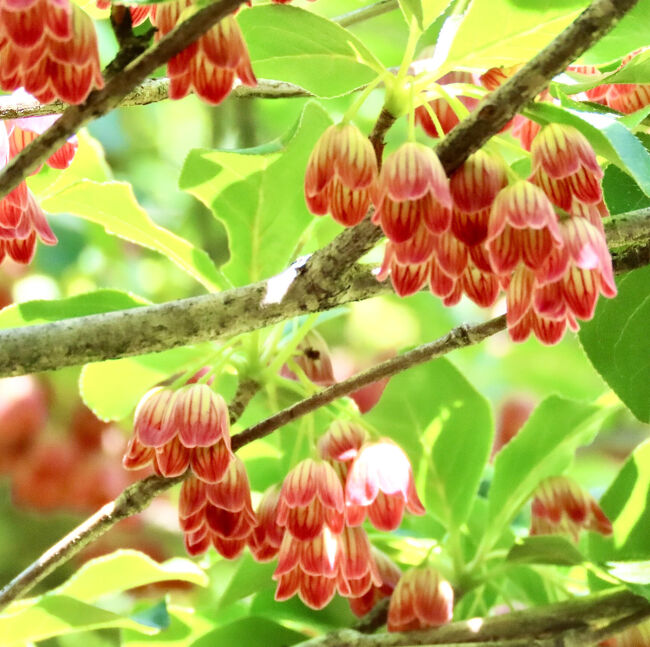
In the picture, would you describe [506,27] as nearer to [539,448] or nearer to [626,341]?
[626,341]

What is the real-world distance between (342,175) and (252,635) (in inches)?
27.6

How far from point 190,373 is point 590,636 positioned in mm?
535

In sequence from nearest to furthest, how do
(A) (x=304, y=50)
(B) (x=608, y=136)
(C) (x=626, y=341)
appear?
(B) (x=608, y=136) → (A) (x=304, y=50) → (C) (x=626, y=341)

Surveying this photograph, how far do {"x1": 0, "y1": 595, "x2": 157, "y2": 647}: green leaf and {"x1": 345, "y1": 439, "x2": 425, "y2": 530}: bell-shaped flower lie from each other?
14.5 inches

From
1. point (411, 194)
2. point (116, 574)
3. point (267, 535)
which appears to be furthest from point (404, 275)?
point (116, 574)

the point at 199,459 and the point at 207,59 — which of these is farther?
the point at 199,459

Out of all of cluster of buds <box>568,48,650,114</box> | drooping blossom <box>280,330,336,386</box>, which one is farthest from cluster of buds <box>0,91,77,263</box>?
cluster of buds <box>568,48,650,114</box>

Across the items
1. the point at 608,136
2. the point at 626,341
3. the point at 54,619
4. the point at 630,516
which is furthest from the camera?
the point at 630,516

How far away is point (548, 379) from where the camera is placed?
314cm

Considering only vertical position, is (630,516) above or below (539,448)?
below

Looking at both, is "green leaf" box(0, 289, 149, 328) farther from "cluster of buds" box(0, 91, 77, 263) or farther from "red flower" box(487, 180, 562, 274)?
Answer: "red flower" box(487, 180, 562, 274)

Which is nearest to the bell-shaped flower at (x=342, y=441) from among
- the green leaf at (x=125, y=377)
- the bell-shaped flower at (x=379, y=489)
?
the bell-shaped flower at (x=379, y=489)

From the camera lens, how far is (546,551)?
1.19 metres

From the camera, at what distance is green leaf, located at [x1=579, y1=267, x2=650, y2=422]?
3.61 feet
